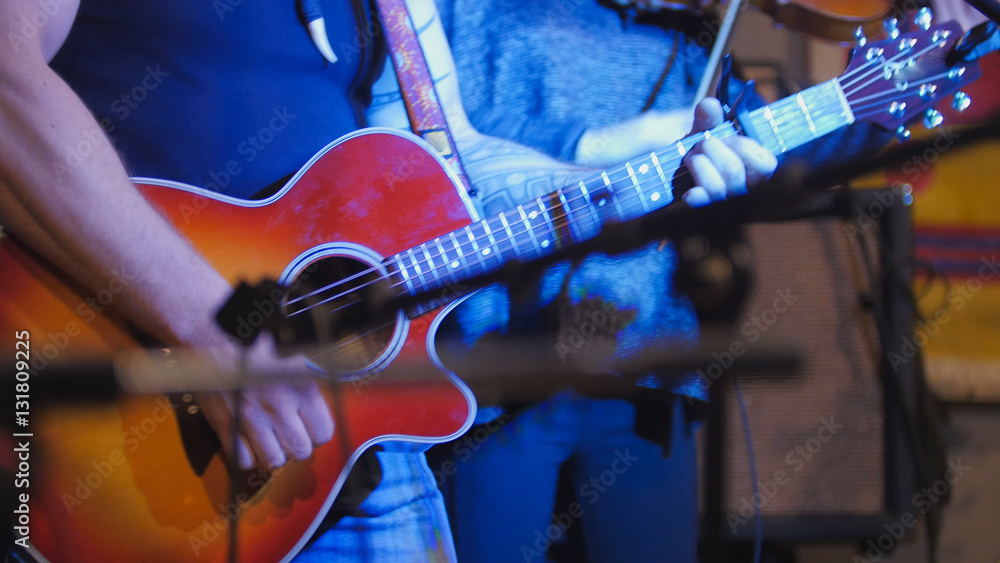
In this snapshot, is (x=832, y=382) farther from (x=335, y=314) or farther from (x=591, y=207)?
(x=335, y=314)

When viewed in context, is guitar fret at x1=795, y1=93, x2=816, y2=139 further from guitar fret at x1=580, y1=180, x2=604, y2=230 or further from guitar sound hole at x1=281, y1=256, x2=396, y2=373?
guitar sound hole at x1=281, y1=256, x2=396, y2=373

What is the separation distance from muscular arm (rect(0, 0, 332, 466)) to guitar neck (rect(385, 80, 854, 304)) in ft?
0.74

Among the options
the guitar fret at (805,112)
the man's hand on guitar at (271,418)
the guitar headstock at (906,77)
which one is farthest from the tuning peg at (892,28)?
the man's hand on guitar at (271,418)

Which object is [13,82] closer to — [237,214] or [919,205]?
[237,214]

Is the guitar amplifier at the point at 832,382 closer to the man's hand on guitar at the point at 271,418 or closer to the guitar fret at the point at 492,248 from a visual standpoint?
the guitar fret at the point at 492,248

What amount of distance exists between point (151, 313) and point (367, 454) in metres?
0.31

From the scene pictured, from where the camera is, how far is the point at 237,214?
83 cm

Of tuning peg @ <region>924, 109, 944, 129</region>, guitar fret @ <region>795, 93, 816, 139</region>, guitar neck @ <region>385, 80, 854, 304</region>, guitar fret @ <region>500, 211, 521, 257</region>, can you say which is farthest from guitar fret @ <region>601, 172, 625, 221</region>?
tuning peg @ <region>924, 109, 944, 129</region>

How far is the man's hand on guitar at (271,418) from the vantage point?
802 mm

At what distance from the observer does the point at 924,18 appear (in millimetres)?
764

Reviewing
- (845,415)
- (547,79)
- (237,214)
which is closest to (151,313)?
(237,214)

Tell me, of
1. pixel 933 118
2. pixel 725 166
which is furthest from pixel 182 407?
pixel 933 118

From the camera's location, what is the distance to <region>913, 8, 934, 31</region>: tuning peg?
2.50 ft

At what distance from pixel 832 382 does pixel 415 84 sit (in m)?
0.68
